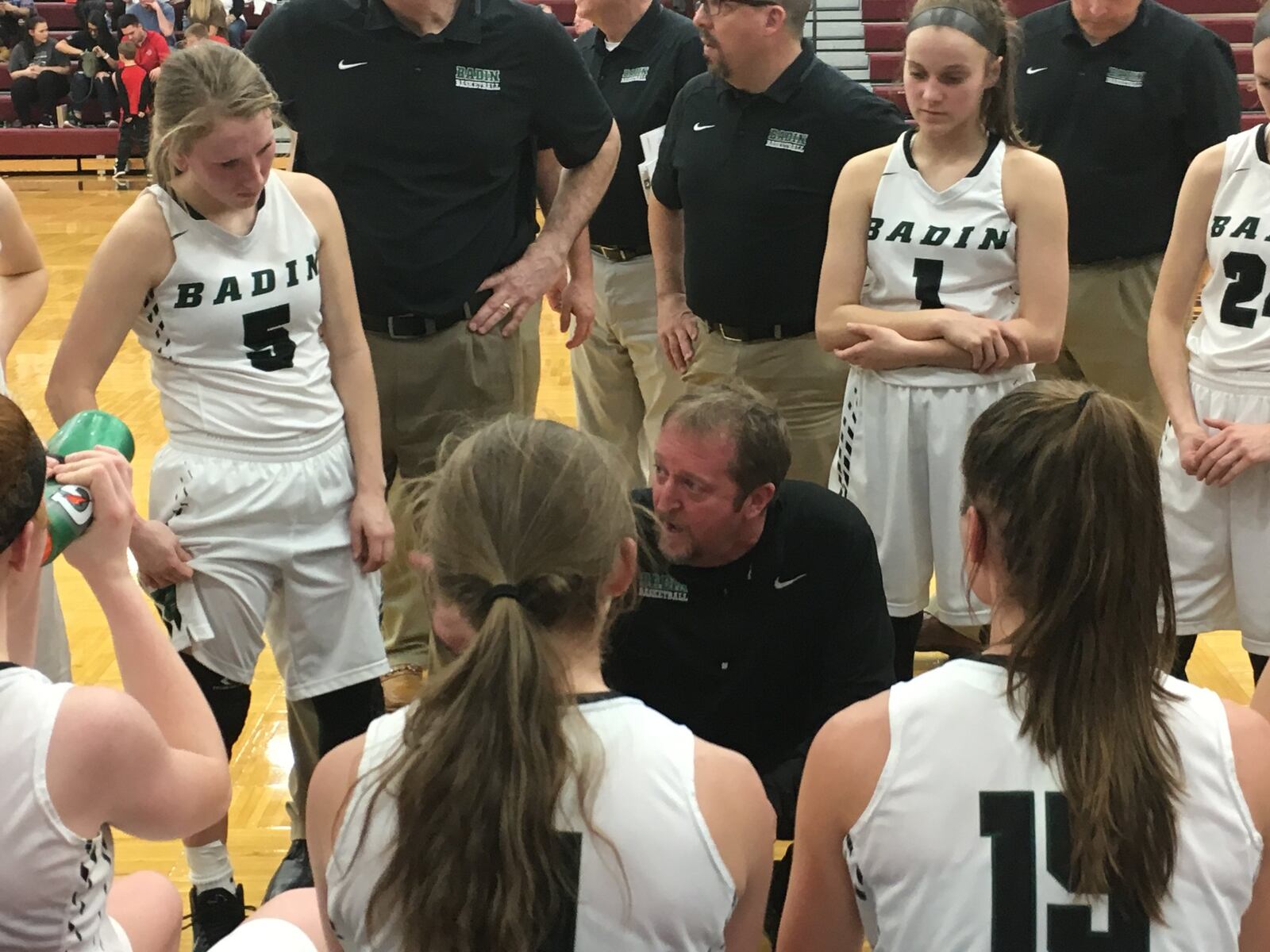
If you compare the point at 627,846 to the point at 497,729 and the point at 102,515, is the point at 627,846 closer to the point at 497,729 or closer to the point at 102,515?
the point at 497,729

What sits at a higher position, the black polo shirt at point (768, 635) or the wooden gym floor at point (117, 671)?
the black polo shirt at point (768, 635)

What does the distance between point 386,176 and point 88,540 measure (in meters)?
1.60

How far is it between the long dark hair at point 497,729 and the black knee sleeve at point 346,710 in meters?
1.36

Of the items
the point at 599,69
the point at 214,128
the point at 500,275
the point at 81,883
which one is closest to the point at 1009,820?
the point at 81,883

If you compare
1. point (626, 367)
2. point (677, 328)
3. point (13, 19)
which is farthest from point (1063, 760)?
point (13, 19)

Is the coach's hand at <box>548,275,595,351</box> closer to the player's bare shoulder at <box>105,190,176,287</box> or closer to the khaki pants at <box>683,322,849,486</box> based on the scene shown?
the khaki pants at <box>683,322,849,486</box>

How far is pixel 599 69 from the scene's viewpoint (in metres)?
4.23

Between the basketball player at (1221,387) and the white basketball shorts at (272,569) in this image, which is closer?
the white basketball shorts at (272,569)

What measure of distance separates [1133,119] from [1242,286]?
1.07 m

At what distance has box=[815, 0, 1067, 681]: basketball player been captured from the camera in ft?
9.31

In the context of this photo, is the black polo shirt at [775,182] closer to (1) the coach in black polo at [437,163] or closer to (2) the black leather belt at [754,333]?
(2) the black leather belt at [754,333]

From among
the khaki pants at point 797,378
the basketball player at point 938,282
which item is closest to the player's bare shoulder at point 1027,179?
the basketball player at point 938,282

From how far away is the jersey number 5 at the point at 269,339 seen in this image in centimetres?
246

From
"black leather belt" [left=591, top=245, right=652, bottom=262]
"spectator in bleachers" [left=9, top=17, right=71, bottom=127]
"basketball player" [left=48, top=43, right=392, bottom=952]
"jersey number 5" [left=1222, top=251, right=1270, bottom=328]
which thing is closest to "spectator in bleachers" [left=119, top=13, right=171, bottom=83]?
"spectator in bleachers" [left=9, top=17, right=71, bottom=127]
